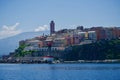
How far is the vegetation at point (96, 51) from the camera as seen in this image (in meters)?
129

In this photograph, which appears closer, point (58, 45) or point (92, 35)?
point (92, 35)

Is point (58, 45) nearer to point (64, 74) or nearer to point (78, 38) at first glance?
point (78, 38)

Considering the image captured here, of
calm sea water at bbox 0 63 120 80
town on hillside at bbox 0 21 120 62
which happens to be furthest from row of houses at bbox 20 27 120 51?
calm sea water at bbox 0 63 120 80

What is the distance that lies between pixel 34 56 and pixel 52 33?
34912mm

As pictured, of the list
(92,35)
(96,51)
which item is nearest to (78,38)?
A: (92,35)

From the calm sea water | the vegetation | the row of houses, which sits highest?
the row of houses

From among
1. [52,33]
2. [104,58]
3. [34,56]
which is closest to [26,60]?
[34,56]

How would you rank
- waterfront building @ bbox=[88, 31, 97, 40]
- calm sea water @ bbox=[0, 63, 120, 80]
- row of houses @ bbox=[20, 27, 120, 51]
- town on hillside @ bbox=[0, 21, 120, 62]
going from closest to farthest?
1. calm sea water @ bbox=[0, 63, 120, 80]
2. town on hillside @ bbox=[0, 21, 120, 62]
3. waterfront building @ bbox=[88, 31, 97, 40]
4. row of houses @ bbox=[20, 27, 120, 51]

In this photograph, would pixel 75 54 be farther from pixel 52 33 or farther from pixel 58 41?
pixel 52 33

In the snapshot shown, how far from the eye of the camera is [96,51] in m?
129

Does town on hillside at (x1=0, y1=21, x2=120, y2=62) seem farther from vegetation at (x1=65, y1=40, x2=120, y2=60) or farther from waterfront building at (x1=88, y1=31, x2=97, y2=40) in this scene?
vegetation at (x1=65, y1=40, x2=120, y2=60)

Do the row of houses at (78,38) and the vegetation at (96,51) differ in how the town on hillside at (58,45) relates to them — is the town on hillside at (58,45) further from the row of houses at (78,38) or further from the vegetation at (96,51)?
the vegetation at (96,51)

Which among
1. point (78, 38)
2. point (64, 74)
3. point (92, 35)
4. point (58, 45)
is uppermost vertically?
point (92, 35)

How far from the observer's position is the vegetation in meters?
129
